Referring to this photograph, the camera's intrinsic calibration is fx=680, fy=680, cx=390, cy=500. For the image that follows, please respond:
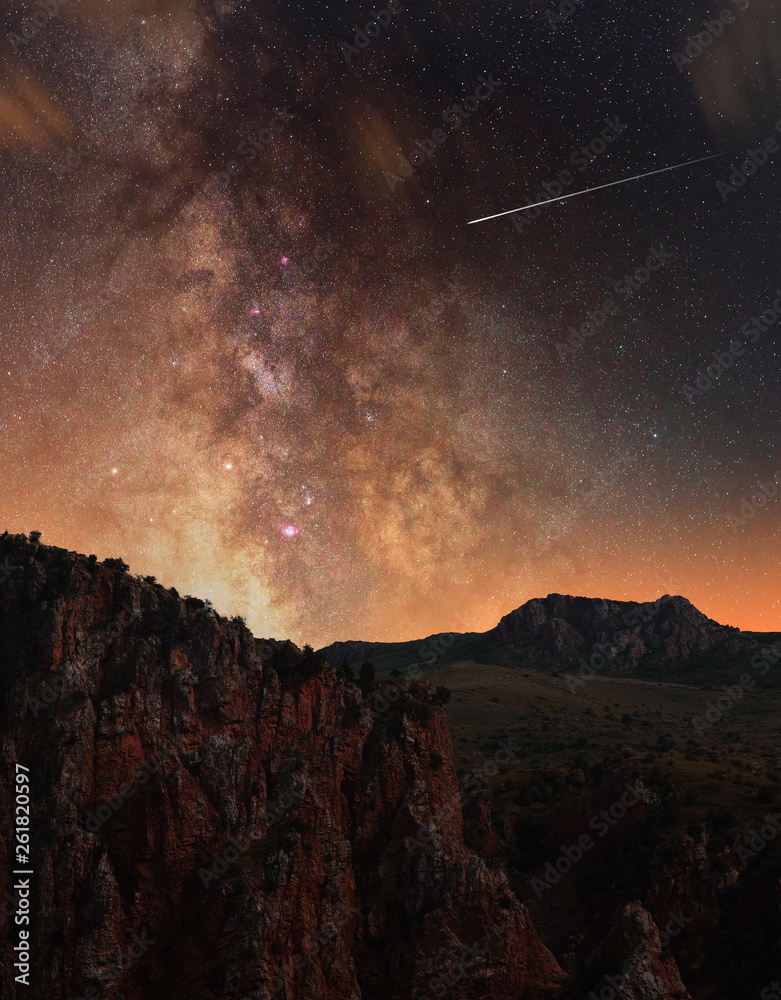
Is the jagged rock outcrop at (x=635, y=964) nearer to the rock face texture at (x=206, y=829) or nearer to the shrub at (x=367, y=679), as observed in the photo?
the rock face texture at (x=206, y=829)

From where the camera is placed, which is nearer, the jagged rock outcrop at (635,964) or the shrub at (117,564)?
the jagged rock outcrop at (635,964)

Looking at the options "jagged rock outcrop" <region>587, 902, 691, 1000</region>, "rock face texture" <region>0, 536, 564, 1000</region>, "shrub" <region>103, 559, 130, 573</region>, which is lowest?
"jagged rock outcrop" <region>587, 902, 691, 1000</region>

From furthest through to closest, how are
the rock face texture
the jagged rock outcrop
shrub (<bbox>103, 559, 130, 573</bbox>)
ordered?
shrub (<bbox>103, 559, 130, 573</bbox>) < the jagged rock outcrop < the rock face texture

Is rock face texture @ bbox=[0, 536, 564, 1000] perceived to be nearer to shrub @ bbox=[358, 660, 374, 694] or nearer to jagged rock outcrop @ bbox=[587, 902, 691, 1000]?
jagged rock outcrop @ bbox=[587, 902, 691, 1000]

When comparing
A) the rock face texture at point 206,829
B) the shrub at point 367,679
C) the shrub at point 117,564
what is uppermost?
the shrub at point 117,564

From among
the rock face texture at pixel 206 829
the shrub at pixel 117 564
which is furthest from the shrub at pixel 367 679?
the shrub at pixel 117 564

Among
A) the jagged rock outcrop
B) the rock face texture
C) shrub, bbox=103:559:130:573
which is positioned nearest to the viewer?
the rock face texture

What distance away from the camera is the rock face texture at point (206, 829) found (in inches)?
1930

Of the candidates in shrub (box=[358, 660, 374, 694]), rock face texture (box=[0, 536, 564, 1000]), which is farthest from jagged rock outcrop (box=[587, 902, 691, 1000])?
shrub (box=[358, 660, 374, 694])

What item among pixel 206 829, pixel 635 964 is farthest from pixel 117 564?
pixel 635 964

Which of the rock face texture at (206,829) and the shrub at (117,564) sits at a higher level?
the shrub at (117,564)

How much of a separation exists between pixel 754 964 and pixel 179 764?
54.6 m

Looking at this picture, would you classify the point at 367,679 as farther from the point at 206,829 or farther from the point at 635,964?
the point at 635,964

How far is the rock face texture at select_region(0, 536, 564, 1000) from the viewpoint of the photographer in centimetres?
4903
